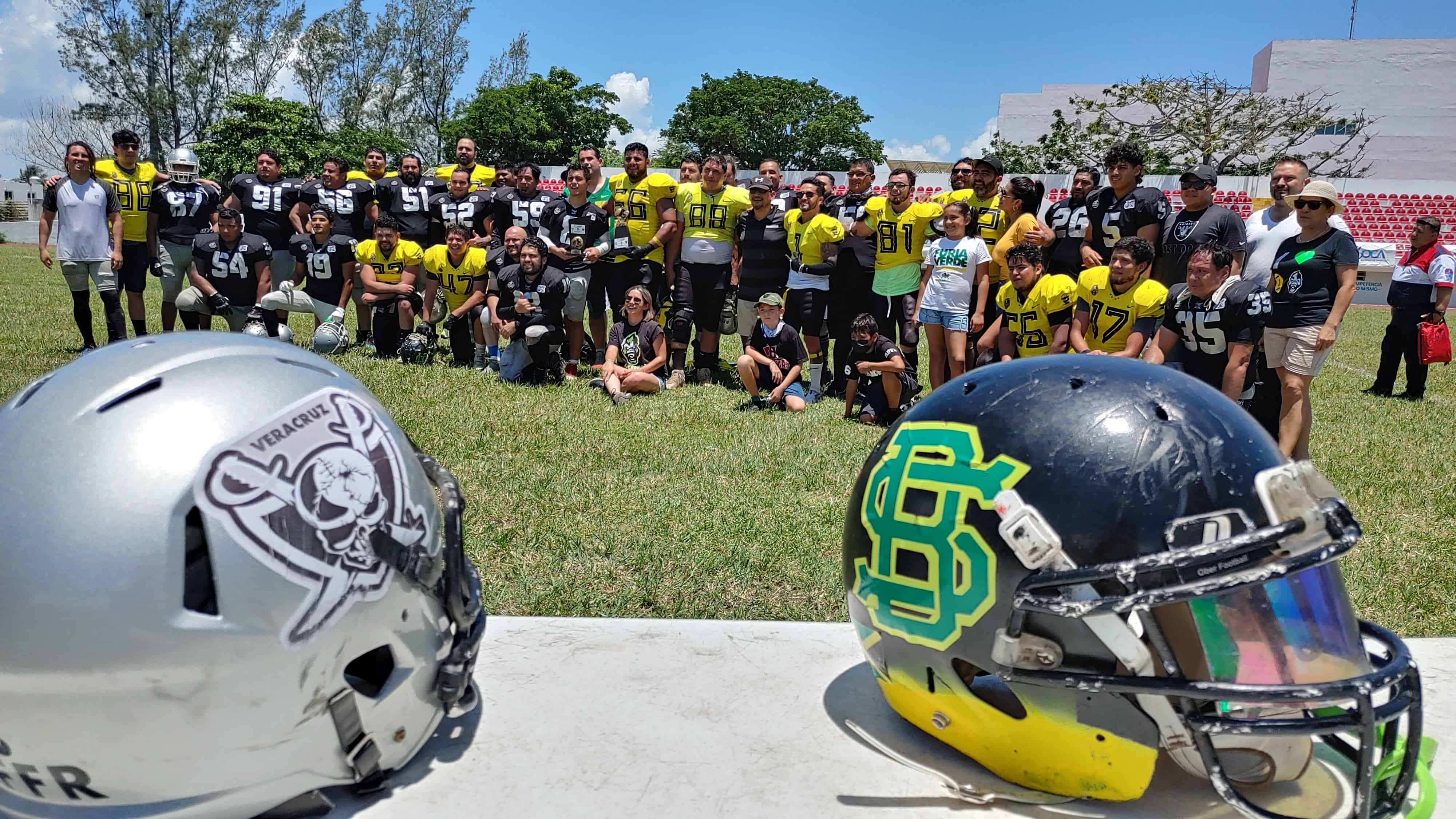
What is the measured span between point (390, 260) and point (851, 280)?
5512 millimetres

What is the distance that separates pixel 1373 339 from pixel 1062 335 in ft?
40.6

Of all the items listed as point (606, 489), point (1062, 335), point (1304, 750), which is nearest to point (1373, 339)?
point (1062, 335)

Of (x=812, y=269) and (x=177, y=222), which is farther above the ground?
(x=177, y=222)

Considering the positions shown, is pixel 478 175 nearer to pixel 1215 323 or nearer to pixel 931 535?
pixel 1215 323

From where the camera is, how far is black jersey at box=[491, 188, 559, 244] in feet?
37.6

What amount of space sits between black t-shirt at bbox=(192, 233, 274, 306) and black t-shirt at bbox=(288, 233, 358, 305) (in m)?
0.57

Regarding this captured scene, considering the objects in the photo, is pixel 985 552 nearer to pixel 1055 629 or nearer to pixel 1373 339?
pixel 1055 629

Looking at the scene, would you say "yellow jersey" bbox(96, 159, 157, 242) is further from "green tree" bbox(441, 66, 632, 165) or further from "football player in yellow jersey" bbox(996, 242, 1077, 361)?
"green tree" bbox(441, 66, 632, 165)

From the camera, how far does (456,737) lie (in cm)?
271

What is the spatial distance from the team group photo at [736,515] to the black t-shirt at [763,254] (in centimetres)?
4

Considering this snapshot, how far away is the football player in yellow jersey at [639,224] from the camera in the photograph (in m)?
10.3

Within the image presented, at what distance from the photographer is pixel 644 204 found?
407 inches

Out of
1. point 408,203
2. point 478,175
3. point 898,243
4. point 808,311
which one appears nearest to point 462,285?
point 408,203

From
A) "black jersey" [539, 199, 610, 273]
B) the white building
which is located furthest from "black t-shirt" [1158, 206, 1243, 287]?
the white building
